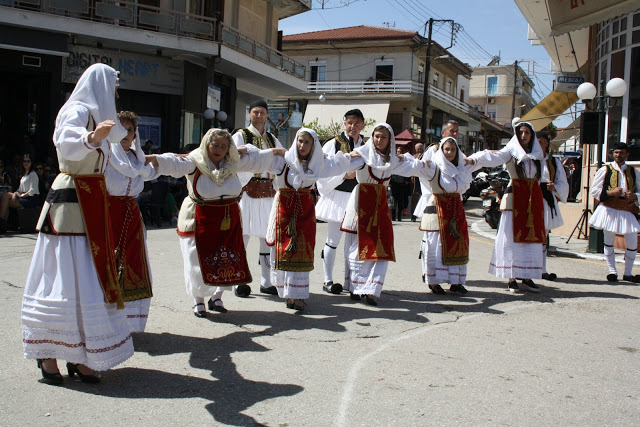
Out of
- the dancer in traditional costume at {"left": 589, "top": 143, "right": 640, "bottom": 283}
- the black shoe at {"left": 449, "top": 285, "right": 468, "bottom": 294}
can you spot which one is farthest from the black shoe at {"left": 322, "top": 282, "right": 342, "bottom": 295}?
the dancer in traditional costume at {"left": 589, "top": 143, "right": 640, "bottom": 283}

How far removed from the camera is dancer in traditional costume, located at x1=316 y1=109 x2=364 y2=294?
738 centimetres

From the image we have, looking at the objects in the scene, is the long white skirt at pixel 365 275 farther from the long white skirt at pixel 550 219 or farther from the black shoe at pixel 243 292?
the long white skirt at pixel 550 219

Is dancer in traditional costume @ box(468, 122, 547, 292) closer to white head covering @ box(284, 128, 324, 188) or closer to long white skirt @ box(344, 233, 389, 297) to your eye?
long white skirt @ box(344, 233, 389, 297)

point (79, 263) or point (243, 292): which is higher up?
point (79, 263)

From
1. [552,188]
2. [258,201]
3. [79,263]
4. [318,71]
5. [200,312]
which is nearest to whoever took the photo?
[79,263]

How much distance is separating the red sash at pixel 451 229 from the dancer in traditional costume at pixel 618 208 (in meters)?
2.76

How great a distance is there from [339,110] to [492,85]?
41756 mm

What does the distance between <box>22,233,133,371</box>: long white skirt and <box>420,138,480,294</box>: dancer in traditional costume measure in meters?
4.48

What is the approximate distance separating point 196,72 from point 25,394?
1925 cm

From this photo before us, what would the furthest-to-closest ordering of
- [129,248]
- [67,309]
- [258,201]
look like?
[258,201] < [129,248] < [67,309]

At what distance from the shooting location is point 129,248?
4965mm

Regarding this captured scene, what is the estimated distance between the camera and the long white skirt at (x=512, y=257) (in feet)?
26.2

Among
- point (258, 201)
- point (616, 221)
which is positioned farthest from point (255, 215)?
point (616, 221)

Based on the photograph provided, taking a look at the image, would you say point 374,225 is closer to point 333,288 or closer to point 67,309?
point 333,288
